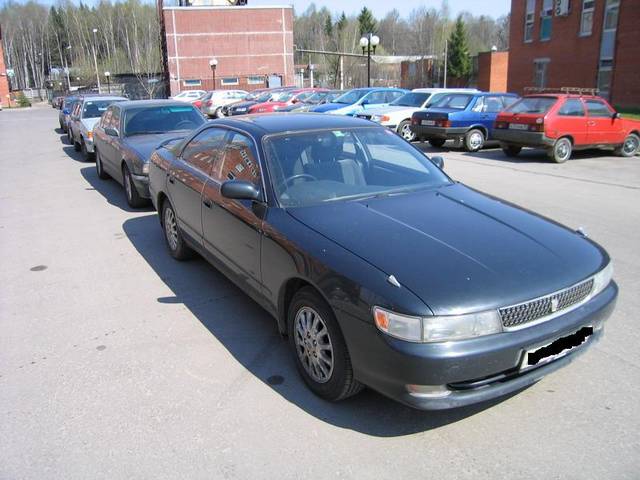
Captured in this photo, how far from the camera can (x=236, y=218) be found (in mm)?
4230

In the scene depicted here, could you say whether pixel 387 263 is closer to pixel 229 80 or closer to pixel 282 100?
pixel 282 100

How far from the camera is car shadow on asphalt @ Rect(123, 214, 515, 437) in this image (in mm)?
3203

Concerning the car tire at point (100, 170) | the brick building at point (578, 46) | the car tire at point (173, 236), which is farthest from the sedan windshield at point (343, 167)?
the brick building at point (578, 46)

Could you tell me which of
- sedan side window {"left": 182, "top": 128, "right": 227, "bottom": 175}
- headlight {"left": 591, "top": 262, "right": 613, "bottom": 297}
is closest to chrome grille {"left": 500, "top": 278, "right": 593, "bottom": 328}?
headlight {"left": 591, "top": 262, "right": 613, "bottom": 297}

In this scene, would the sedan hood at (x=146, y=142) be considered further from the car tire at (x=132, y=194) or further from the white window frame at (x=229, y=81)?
the white window frame at (x=229, y=81)

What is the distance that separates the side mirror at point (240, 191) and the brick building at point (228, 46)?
190ft

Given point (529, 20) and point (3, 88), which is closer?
point (529, 20)

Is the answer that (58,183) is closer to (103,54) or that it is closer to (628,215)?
(628,215)

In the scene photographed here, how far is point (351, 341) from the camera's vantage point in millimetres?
2973

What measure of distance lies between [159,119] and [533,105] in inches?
356

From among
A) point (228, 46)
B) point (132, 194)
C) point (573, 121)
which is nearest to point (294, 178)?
point (132, 194)

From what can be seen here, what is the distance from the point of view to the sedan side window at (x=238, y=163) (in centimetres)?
417

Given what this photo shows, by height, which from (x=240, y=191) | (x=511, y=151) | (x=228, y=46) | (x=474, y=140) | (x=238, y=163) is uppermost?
(x=228, y=46)

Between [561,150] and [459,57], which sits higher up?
[459,57]
